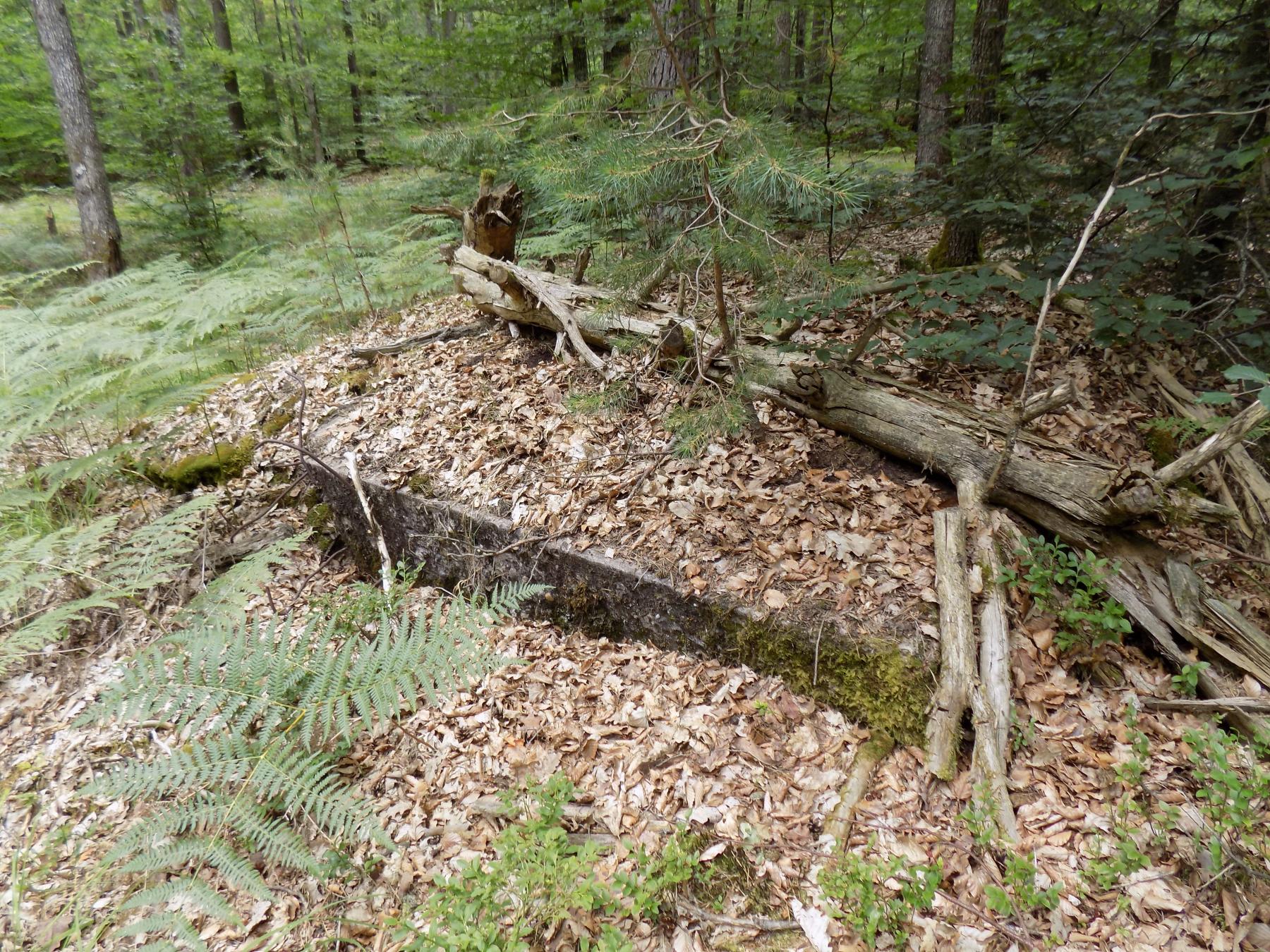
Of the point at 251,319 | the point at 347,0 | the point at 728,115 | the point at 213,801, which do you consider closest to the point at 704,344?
the point at 728,115

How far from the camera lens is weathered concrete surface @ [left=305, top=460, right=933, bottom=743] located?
113 inches

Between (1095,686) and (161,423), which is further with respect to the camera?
(161,423)

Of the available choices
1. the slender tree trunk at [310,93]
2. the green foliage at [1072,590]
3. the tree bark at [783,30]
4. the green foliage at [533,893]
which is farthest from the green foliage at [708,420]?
the slender tree trunk at [310,93]

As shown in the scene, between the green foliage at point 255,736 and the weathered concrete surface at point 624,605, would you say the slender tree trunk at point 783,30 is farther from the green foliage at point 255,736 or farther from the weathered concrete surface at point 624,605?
the green foliage at point 255,736

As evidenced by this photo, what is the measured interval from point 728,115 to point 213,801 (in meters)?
4.02

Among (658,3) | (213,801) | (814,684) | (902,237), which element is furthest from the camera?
(902,237)

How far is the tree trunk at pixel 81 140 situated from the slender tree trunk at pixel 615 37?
7538 mm

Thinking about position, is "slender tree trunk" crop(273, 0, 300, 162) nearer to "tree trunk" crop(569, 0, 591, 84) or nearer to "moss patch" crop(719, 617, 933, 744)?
"tree trunk" crop(569, 0, 591, 84)

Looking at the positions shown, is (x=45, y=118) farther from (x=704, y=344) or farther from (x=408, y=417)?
(x=704, y=344)

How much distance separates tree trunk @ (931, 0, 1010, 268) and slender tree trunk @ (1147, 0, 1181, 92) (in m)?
1.07

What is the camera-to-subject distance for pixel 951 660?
109 inches

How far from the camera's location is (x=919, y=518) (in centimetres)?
340

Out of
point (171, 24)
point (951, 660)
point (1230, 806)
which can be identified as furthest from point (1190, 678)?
point (171, 24)

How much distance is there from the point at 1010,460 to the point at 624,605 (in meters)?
2.27
